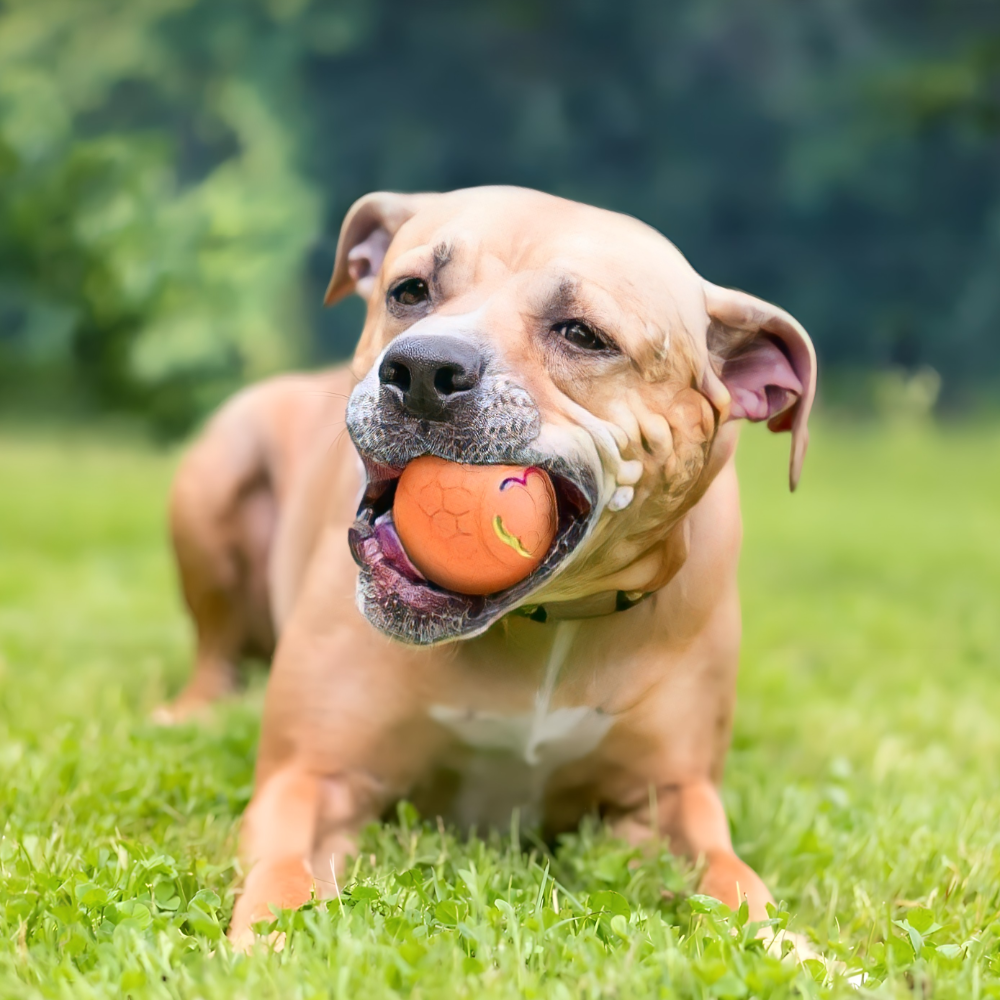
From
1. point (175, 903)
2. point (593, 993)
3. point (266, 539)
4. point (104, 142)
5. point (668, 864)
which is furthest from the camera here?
point (104, 142)

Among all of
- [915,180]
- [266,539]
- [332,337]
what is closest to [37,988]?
[266,539]

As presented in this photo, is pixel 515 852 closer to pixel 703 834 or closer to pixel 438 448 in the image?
pixel 703 834

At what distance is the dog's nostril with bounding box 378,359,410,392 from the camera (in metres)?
2.07

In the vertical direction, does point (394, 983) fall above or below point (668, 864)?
above

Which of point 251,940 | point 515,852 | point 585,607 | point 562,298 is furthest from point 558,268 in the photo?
point 251,940

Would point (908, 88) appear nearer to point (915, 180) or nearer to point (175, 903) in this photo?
point (915, 180)

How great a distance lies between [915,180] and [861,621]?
8.02 m

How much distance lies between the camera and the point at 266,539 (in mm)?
3814

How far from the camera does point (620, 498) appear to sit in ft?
7.08

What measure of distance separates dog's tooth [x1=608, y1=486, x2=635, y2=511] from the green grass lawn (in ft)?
2.08

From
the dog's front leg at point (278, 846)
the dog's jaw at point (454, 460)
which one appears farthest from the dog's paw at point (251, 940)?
the dog's jaw at point (454, 460)

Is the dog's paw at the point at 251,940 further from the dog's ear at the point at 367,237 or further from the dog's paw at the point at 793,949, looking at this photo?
the dog's ear at the point at 367,237

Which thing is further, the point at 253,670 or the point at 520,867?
the point at 253,670

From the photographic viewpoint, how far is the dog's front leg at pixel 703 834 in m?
2.30
